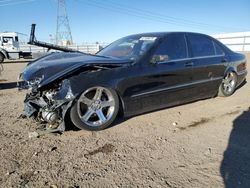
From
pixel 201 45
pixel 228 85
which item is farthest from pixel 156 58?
pixel 228 85

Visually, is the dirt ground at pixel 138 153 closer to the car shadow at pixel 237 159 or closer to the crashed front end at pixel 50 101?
the car shadow at pixel 237 159

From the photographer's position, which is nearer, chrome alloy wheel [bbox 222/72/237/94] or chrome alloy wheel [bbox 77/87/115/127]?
chrome alloy wheel [bbox 77/87/115/127]

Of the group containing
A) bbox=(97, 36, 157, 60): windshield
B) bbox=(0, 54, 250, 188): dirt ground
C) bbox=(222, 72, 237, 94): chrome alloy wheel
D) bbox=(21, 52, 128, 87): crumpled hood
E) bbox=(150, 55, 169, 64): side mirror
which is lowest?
bbox=(0, 54, 250, 188): dirt ground

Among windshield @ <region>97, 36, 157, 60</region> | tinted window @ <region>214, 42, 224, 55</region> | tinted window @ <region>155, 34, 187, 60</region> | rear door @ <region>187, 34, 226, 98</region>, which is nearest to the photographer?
windshield @ <region>97, 36, 157, 60</region>

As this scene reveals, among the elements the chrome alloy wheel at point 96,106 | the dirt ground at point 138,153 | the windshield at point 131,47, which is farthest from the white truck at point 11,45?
the chrome alloy wheel at point 96,106

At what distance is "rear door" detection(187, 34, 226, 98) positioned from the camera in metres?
4.95

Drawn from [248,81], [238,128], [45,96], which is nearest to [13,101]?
[45,96]

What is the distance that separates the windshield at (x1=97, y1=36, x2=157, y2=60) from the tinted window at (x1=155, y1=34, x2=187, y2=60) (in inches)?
7.7

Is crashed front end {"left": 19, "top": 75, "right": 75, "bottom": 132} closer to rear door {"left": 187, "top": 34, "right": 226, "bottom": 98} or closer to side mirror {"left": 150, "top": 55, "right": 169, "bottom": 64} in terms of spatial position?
side mirror {"left": 150, "top": 55, "right": 169, "bottom": 64}

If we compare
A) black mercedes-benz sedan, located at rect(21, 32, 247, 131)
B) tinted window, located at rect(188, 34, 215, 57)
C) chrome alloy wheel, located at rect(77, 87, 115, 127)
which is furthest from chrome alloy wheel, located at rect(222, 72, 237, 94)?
chrome alloy wheel, located at rect(77, 87, 115, 127)

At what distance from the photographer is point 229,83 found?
5.94 m

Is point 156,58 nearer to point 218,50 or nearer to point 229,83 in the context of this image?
point 218,50

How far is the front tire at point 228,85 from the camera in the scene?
5.75m

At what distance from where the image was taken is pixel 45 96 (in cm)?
371
